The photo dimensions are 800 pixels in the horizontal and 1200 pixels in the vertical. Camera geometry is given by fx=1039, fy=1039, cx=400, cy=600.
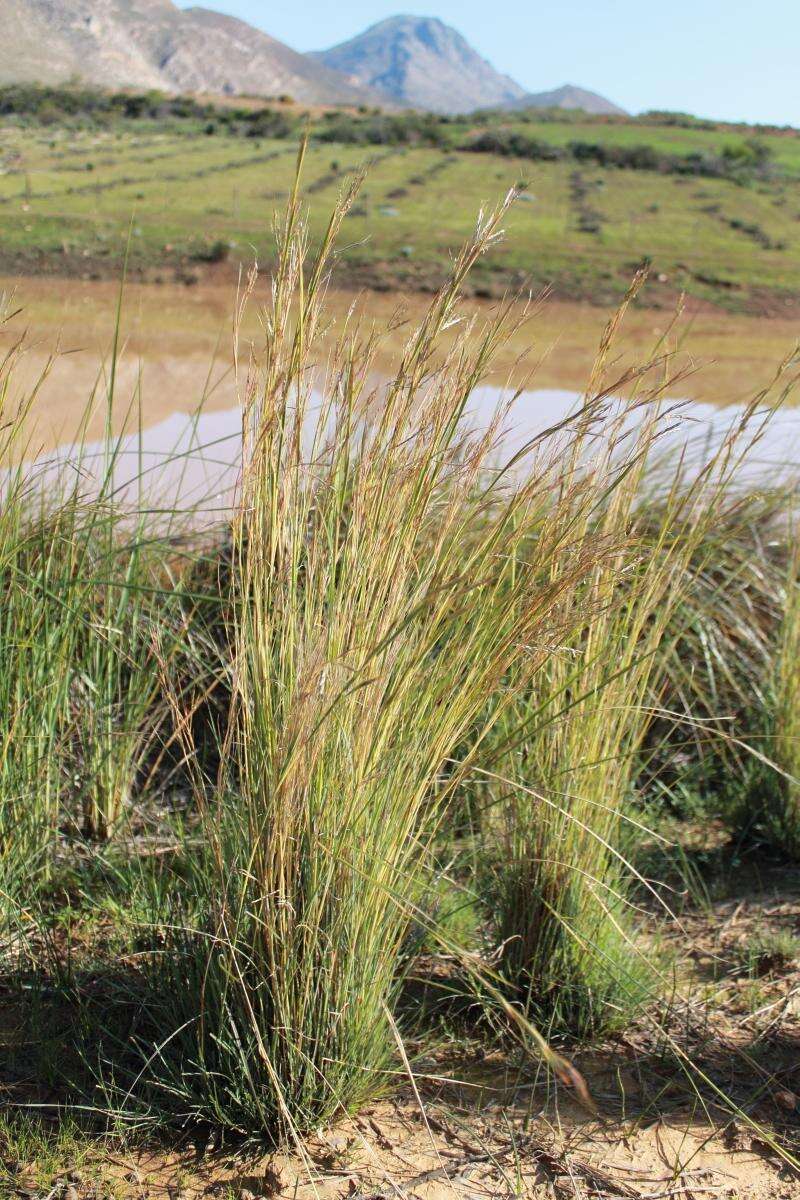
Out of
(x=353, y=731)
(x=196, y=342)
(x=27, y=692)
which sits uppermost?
(x=196, y=342)

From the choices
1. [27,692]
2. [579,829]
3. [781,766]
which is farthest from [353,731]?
[781,766]

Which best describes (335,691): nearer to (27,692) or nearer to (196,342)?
(27,692)

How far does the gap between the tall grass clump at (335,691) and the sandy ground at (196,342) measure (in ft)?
14.1

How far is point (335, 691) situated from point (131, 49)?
40.4 ft

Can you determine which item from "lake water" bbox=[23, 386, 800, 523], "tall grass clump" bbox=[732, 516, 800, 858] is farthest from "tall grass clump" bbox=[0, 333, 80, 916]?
"tall grass clump" bbox=[732, 516, 800, 858]

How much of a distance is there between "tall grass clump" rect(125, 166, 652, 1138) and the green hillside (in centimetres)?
492

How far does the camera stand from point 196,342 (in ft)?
24.9

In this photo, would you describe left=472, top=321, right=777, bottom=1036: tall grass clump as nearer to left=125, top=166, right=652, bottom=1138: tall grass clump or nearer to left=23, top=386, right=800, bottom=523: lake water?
left=125, top=166, right=652, bottom=1138: tall grass clump

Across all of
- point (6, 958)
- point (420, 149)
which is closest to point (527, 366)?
point (6, 958)

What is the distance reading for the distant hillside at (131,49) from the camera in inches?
151

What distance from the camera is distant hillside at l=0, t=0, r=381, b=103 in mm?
3838

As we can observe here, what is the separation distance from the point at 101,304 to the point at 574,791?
7825 mm

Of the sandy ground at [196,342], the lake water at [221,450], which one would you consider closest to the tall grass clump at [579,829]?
the lake water at [221,450]

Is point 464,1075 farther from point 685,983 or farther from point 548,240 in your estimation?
point 548,240
